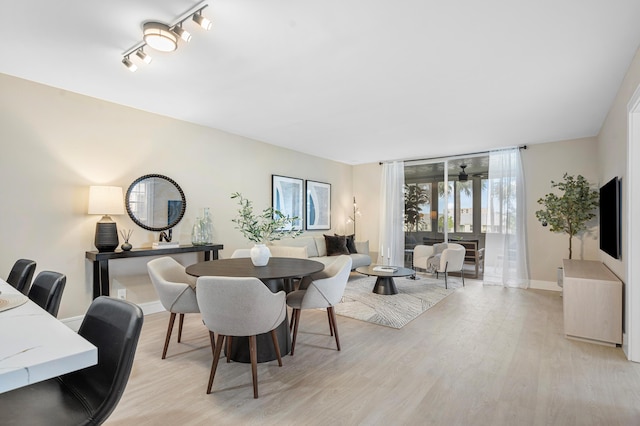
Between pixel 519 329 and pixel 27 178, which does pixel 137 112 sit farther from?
pixel 519 329

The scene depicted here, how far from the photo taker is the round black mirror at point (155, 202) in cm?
392

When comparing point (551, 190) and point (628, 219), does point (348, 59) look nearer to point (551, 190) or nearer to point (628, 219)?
point (628, 219)

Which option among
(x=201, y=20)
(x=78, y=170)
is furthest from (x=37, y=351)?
(x=78, y=170)

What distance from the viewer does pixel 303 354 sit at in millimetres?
2887

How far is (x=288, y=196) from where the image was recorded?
6012 millimetres

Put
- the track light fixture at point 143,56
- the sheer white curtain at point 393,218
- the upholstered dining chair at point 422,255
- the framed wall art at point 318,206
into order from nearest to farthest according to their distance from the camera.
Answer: the track light fixture at point 143,56 → the upholstered dining chair at point 422,255 → the framed wall art at point 318,206 → the sheer white curtain at point 393,218

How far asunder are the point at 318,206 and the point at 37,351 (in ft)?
19.6

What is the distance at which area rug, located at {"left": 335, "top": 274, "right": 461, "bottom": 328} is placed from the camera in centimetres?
389

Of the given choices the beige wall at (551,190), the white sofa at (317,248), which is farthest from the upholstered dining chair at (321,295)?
the beige wall at (551,190)

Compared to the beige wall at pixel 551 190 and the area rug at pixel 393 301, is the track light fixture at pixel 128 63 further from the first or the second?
the beige wall at pixel 551 190

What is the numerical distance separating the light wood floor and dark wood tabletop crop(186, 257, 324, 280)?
75 cm

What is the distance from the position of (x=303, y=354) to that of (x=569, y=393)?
6.40ft

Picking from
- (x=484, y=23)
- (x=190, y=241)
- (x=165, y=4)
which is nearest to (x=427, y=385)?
(x=484, y=23)

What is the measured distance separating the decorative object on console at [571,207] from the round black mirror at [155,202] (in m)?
5.32
